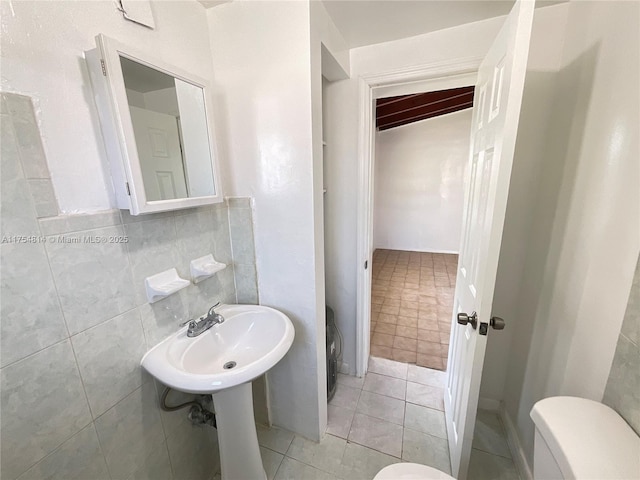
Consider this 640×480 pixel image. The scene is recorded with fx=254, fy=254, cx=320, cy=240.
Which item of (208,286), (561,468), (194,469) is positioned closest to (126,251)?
(208,286)

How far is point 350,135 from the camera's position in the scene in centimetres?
159

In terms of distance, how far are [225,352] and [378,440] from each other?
1.04 metres

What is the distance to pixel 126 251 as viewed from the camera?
2.84ft

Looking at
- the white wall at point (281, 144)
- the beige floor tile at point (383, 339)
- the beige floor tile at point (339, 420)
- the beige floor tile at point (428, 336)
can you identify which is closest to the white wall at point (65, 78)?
the white wall at point (281, 144)

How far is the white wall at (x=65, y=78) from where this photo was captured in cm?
64

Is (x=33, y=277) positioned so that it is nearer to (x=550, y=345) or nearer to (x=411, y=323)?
(x=550, y=345)

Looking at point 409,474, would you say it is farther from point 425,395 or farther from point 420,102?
point 420,102

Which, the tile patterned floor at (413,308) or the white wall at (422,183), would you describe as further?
the white wall at (422,183)

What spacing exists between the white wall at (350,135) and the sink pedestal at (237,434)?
3.00 ft

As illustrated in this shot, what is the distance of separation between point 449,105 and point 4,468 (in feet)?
16.0

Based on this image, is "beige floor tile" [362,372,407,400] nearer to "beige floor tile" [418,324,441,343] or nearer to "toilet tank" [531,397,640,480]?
"beige floor tile" [418,324,441,343]

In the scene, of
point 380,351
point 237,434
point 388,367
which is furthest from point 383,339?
point 237,434

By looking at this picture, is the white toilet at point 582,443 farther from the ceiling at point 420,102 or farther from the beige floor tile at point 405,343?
the ceiling at point 420,102

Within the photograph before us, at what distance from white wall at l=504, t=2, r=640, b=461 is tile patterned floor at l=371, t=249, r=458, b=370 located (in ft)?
2.94
